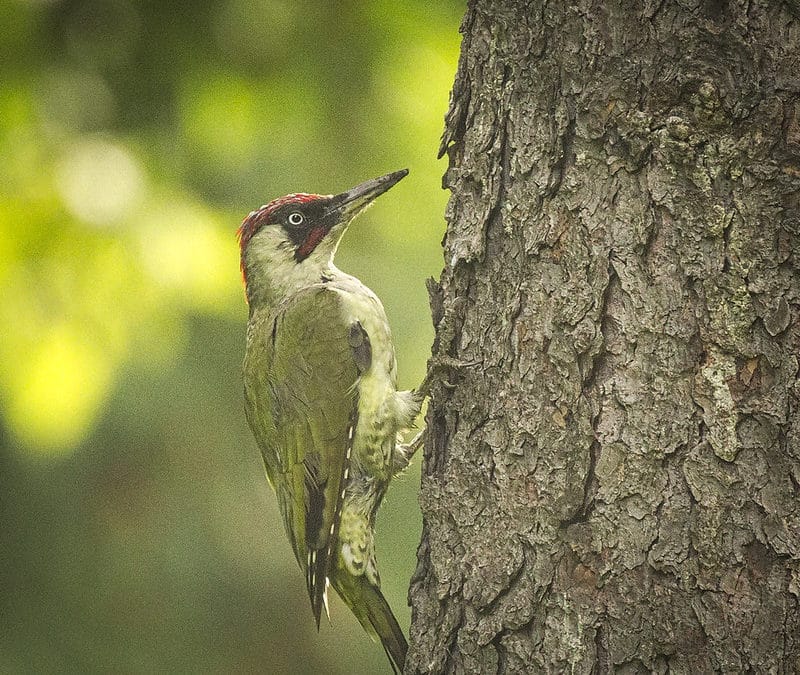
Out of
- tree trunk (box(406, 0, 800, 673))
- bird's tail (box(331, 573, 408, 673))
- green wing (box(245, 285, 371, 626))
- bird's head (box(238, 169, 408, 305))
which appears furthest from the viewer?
bird's head (box(238, 169, 408, 305))

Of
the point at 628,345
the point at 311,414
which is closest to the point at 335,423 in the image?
the point at 311,414

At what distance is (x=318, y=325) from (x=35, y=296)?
3.05 ft

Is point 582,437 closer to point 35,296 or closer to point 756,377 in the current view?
point 756,377

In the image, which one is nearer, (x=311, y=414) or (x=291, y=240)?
(x=311, y=414)

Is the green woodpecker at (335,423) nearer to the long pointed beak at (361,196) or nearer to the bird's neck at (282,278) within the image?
the long pointed beak at (361,196)

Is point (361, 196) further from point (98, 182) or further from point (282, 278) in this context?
point (98, 182)

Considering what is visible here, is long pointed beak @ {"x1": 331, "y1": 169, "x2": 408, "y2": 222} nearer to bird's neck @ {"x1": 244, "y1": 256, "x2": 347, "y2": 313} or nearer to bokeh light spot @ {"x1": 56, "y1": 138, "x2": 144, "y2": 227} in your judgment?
bird's neck @ {"x1": 244, "y1": 256, "x2": 347, "y2": 313}

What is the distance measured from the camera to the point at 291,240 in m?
3.39

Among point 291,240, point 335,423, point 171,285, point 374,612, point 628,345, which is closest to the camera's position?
point 628,345

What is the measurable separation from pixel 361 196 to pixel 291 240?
0.37 m

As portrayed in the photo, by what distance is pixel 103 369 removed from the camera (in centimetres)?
313

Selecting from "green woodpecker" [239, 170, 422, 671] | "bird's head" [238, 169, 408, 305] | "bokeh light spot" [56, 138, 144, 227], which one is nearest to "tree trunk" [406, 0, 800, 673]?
"green woodpecker" [239, 170, 422, 671]

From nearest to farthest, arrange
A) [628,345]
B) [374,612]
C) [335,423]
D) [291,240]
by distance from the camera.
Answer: [628,345] → [374,612] → [335,423] → [291,240]

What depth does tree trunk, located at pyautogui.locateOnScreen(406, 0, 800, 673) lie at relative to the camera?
5.86 feet
